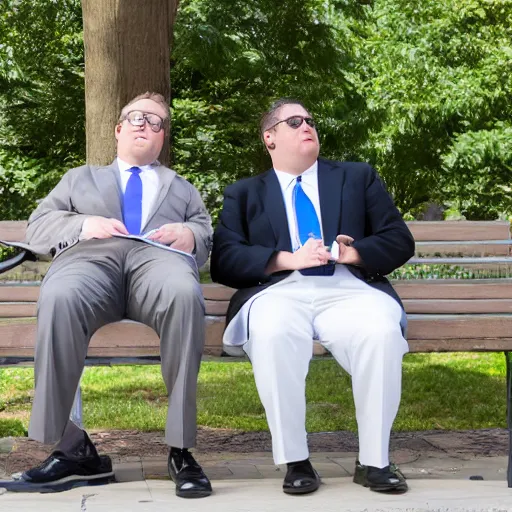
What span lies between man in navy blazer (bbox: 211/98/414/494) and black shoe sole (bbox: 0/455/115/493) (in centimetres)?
70

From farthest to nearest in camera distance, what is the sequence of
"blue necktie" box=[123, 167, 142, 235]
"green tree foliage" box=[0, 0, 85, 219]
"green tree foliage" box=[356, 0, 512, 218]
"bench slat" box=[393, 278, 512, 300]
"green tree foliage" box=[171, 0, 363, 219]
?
"green tree foliage" box=[356, 0, 512, 218] → "green tree foliage" box=[0, 0, 85, 219] → "green tree foliage" box=[171, 0, 363, 219] → "bench slat" box=[393, 278, 512, 300] → "blue necktie" box=[123, 167, 142, 235]

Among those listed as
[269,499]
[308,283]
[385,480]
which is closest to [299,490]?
[269,499]

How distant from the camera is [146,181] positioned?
4441mm

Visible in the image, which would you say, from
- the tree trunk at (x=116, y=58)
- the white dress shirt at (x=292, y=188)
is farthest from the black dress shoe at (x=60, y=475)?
the tree trunk at (x=116, y=58)

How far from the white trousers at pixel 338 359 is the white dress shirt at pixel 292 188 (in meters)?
0.45

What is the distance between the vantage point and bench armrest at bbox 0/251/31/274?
4.19 metres

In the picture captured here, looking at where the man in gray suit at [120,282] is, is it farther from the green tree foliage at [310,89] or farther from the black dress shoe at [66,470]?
the green tree foliage at [310,89]

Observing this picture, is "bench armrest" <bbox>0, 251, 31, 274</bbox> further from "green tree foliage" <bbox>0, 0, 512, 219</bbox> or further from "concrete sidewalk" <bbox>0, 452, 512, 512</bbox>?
"green tree foliage" <bbox>0, 0, 512, 219</bbox>

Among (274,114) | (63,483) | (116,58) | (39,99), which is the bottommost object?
(63,483)

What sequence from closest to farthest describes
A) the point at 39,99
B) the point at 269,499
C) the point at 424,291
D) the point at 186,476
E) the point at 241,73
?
the point at 269,499, the point at 186,476, the point at 424,291, the point at 241,73, the point at 39,99

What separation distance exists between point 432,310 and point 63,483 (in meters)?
1.62

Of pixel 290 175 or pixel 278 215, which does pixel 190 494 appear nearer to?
pixel 278 215


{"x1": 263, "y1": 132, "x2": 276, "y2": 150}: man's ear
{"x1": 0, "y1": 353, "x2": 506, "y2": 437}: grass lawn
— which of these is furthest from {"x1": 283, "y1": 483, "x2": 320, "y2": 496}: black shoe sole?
{"x1": 0, "y1": 353, "x2": 506, "y2": 437}: grass lawn

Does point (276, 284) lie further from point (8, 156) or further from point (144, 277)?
point (8, 156)
